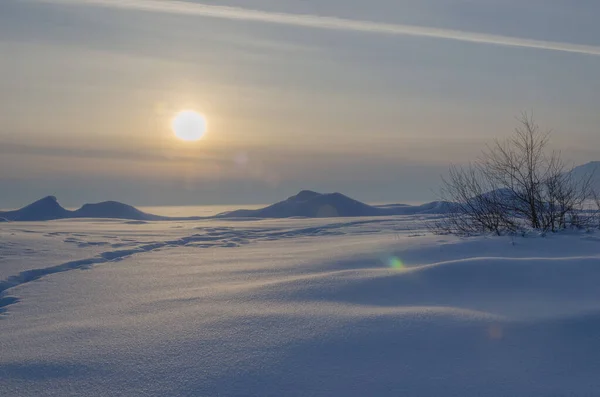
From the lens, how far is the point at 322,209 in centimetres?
3906

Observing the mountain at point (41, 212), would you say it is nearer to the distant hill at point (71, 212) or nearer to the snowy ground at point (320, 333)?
the distant hill at point (71, 212)

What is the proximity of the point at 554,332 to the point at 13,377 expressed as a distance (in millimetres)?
3835

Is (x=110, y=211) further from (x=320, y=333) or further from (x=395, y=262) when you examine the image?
(x=320, y=333)

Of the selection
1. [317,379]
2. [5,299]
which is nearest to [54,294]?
[5,299]

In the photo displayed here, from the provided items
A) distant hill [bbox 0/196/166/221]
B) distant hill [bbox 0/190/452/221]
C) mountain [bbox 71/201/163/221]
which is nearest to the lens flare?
distant hill [bbox 0/190/452/221]

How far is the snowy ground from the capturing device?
2990 mm

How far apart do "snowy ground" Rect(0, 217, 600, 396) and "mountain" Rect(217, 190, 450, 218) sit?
103 ft

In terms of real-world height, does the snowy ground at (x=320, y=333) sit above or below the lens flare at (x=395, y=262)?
below

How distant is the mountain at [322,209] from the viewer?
1511 inches

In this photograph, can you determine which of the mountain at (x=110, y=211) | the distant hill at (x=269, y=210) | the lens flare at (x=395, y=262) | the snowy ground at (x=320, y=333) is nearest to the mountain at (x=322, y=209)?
the distant hill at (x=269, y=210)

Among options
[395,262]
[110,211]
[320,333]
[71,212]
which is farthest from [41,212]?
[320,333]

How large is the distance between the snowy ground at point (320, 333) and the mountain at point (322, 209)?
103 feet

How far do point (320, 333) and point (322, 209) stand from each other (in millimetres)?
35436

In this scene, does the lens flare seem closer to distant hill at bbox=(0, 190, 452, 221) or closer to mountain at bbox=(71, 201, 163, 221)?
distant hill at bbox=(0, 190, 452, 221)
